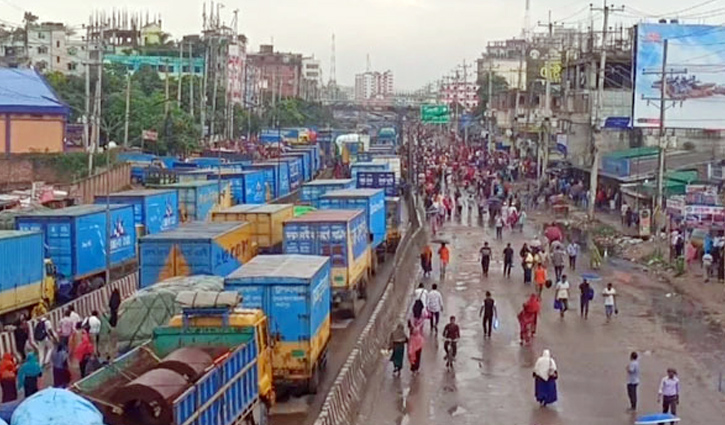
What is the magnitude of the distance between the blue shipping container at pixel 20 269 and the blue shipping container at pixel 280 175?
3196cm

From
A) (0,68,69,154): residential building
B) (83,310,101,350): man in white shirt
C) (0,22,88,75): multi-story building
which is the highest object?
(0,22,88,75): multi-story building

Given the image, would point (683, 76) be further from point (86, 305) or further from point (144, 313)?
point (144, 313)

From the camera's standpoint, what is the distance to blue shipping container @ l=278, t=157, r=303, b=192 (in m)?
64.6

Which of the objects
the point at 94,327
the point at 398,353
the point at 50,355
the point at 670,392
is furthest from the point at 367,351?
the point at 670,392

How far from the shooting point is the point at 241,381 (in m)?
15.0

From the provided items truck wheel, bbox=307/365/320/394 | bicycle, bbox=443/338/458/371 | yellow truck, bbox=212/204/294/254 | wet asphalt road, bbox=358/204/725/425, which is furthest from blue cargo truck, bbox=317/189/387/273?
truck wheel, bbox=307/365/320/394

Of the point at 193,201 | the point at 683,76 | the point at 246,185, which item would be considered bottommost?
the point at 246,185

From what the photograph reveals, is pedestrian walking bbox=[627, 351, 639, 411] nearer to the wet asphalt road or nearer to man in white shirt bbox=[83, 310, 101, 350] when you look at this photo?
the wet asphalt road

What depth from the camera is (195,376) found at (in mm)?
13578

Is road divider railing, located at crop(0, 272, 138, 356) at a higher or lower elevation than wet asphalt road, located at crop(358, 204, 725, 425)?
higher

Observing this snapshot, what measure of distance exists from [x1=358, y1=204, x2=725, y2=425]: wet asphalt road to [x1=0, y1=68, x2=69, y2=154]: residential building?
112 feet

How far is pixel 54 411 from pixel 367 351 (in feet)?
40.5

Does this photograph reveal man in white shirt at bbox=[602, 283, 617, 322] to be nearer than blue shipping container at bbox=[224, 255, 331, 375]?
No

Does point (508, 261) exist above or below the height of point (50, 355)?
below
